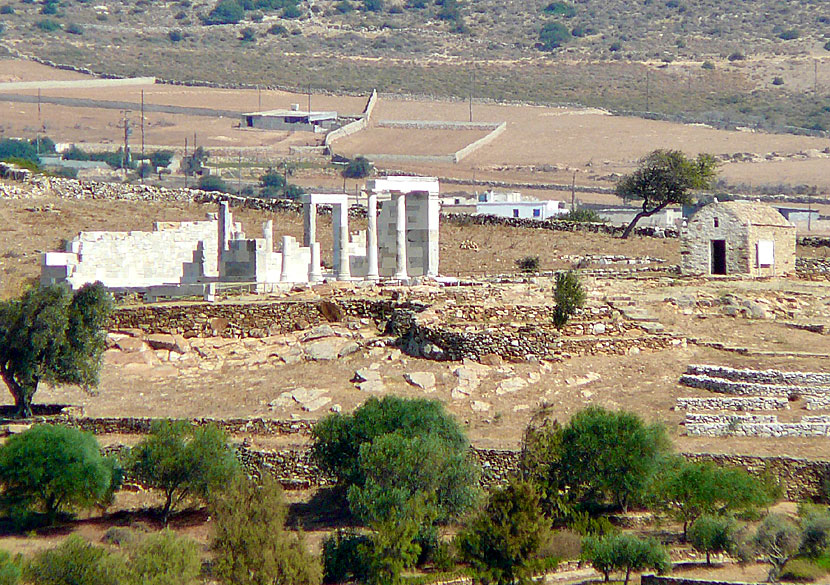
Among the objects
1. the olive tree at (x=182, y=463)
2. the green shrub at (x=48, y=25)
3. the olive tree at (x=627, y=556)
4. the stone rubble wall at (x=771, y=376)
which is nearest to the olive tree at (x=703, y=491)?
the olive tree at (x=627, y=556)

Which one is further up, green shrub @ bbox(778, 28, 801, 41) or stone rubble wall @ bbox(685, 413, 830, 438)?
green shrub @ bbox(778, 28, 801, 41)

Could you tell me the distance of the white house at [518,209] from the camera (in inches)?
2297

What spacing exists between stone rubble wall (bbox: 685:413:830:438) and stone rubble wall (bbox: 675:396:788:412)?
0.40 m

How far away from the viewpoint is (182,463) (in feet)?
79.1

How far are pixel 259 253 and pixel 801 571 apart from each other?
18914mm

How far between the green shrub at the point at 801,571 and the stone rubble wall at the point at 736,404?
535 cm

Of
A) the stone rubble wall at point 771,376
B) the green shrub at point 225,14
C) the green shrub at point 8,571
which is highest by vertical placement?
the green shrub at point 225,14

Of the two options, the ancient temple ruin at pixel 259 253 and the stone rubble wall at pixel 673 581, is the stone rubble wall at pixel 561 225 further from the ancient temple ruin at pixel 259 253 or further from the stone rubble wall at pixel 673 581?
the stone rubble wall at pixel 673 581

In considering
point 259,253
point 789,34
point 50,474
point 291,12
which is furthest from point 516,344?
point 291,12

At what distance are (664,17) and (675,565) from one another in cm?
14090

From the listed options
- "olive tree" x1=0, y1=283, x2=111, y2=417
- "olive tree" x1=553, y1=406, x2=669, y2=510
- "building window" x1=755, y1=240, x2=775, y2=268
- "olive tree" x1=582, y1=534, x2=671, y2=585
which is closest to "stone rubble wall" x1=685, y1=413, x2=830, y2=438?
"olive tree" x1=553, y1=406, x2=669, y2=510

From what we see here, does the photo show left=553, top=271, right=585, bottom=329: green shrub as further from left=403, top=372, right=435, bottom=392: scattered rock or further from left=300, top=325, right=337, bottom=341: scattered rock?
left=300, top=325, right=337, bottom=341: scattered rock

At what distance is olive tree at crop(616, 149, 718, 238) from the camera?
4831 centimetres

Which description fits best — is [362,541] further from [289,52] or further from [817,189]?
[289,52]
